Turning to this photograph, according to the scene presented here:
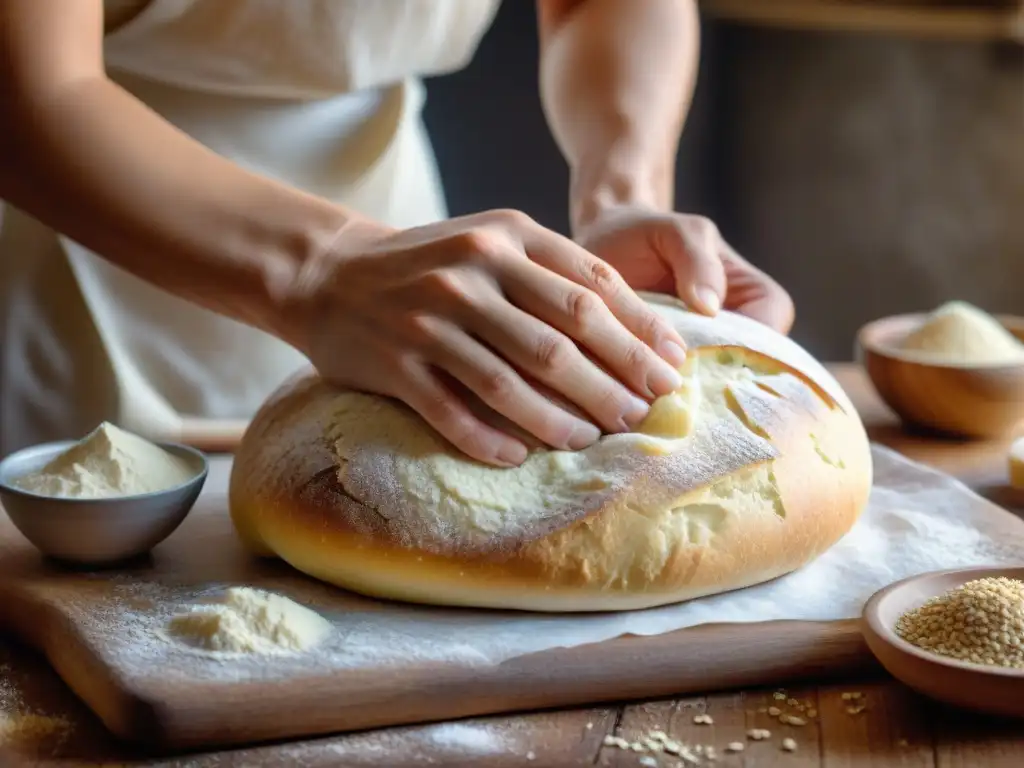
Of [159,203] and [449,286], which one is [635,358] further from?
[159,203]

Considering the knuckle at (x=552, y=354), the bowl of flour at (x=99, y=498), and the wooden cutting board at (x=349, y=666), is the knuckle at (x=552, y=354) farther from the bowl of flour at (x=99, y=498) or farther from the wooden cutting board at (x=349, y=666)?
the bowl of flour at (x=99, y=498)

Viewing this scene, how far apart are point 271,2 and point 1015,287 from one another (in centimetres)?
277

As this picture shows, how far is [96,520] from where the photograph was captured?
1.11 meters

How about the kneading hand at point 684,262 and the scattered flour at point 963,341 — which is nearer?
the kneading hand at point 684,262

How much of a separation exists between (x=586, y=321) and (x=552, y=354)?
1.8 inches

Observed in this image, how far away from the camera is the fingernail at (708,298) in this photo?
126 centimetres

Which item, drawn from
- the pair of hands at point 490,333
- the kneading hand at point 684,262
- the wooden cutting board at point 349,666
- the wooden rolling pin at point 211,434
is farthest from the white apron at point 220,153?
the wooden cutting board at point 349,666

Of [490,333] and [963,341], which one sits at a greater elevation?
[490,333]

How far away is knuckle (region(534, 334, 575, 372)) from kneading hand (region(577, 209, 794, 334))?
0.75 feet

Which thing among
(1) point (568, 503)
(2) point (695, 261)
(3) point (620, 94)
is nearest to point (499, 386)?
(1) point (568, 503)

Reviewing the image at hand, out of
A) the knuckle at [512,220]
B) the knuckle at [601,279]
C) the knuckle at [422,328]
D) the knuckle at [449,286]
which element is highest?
the knuckle at [512,220]

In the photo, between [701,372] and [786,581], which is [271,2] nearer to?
[701,372]

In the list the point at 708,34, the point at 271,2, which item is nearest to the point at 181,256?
the point at 271,2

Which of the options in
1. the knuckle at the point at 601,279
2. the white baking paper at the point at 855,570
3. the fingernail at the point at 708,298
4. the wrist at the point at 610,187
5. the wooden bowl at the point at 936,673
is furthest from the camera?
the wrist at the point at 610,187
